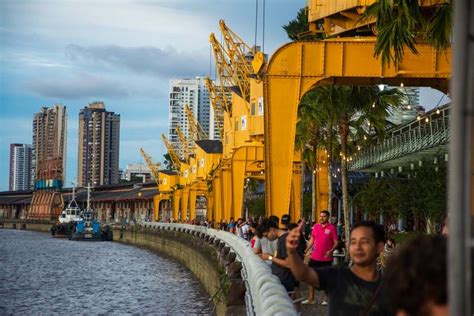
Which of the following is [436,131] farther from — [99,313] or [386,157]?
→ [99,313]

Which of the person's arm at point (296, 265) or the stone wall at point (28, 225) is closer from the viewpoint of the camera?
the person's arm at point (296, 265)

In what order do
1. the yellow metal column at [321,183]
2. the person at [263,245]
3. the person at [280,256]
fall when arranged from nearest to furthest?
1. the person at [280,256]
2. the person at [263,245]
3. the yellow metal column at [321,183]

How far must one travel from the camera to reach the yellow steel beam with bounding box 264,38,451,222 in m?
20.5

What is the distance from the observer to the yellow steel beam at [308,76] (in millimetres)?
20531

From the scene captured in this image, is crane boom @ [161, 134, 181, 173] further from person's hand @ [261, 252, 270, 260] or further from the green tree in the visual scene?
person's hand @ [261, 252, 270, 260]

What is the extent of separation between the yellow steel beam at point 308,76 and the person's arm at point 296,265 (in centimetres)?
1551

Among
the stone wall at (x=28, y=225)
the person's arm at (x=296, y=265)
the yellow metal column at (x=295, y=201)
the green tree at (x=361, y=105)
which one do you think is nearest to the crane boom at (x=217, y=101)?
the yellow metal column at (x=295, y=201)

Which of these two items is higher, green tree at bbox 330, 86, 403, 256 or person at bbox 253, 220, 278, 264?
green tree at bbox 330, 86, 403, 256

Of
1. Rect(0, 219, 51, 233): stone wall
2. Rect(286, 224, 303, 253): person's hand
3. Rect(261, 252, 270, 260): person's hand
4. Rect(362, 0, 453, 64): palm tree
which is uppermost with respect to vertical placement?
Rect(362, 0, 453, 64): palm tree

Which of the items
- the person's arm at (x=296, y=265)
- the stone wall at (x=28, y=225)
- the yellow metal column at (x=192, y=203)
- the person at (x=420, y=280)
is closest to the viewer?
the person at (x=420, y=280)

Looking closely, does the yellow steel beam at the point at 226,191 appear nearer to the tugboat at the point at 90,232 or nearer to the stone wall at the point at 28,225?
the tugboat at the point at 90,232

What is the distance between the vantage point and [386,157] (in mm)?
54094

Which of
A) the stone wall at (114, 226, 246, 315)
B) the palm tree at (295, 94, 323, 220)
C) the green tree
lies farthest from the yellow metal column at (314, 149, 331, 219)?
the green tree

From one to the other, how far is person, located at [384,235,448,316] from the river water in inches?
1157
